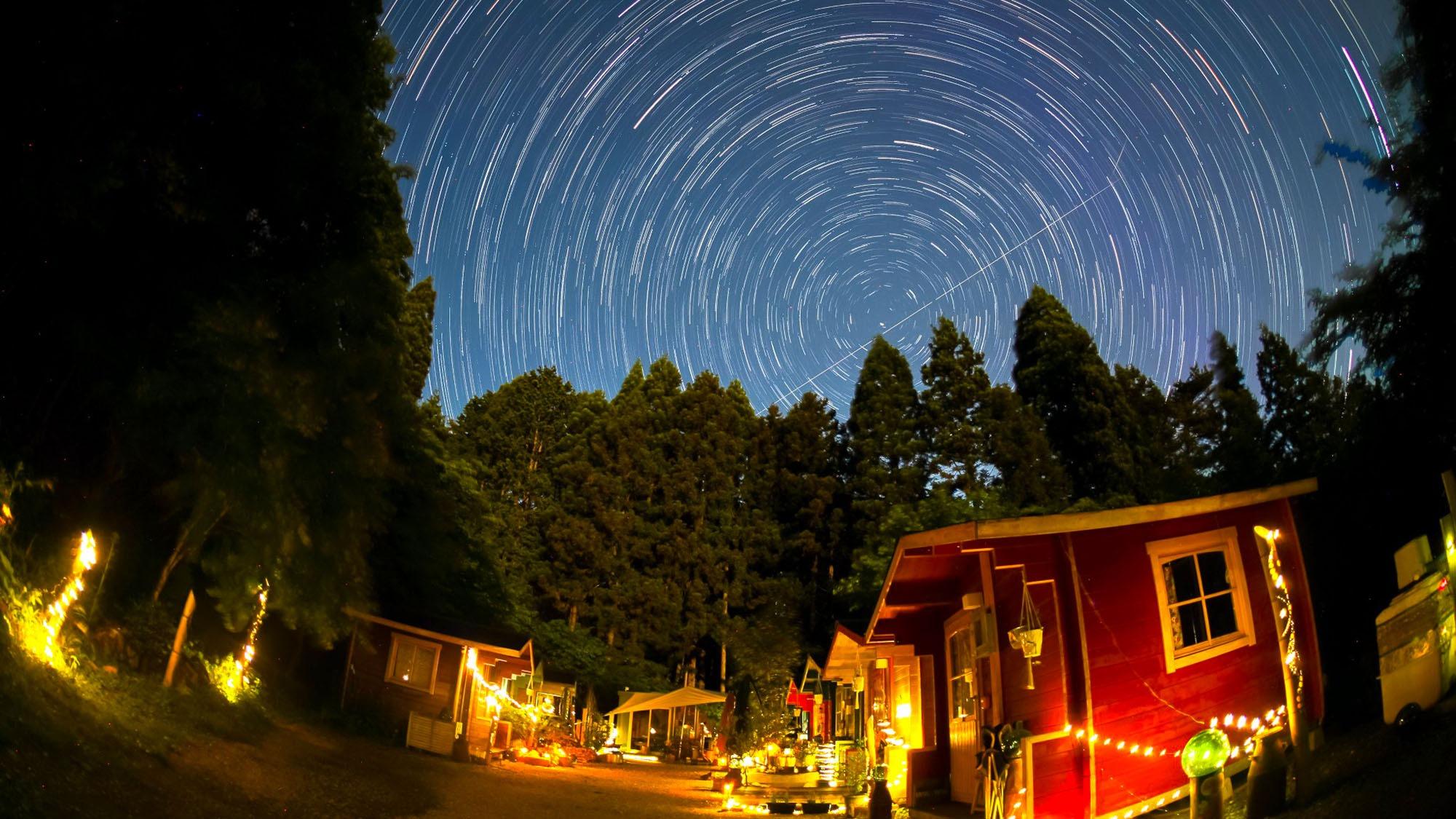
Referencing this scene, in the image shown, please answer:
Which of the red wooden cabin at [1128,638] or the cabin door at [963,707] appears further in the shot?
the cabin door at [963,707]

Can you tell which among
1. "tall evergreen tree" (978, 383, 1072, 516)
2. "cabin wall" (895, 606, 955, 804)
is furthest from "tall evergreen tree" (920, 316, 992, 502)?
"cabin wall" (895, 606, 955, 804)

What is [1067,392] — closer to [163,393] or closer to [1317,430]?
[1317,430]

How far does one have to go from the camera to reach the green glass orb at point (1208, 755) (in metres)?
7.57

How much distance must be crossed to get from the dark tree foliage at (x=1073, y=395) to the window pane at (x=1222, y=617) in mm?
24949

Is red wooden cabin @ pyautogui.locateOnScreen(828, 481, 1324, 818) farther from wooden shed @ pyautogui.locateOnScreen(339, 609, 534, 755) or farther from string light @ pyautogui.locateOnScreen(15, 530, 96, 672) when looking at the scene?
wooden shed @ pyautogui.locateOnScreen(339, 609, 534, 755)

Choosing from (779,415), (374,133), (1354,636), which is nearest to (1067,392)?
(779,415)

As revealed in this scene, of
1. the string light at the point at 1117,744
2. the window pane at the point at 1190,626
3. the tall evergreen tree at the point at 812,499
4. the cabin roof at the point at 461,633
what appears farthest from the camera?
the tall evergreen tree at the point at 812,499

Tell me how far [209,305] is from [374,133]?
4.91 meters

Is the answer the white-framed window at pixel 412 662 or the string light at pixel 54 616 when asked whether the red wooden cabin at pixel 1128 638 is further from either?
the white-framed window at pixel 412 662

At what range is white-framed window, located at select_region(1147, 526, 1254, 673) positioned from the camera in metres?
9.33

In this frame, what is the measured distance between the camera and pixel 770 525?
1772 inches

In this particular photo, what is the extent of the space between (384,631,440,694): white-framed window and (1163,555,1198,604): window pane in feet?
64.2

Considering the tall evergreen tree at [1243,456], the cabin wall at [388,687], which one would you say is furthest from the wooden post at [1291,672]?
the cabin wall at [388,687]

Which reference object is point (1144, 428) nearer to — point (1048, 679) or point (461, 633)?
point (461, 633)
